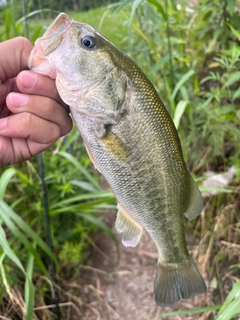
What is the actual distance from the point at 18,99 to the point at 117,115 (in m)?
0.30

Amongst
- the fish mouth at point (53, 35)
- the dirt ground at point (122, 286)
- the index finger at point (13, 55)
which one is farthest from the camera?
the dirt ground at point (122, 286)

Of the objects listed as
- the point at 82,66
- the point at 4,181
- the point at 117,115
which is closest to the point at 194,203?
the point at 117,115

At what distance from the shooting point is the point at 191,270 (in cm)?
145

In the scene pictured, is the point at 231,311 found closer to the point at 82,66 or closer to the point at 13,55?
the point at 82,66

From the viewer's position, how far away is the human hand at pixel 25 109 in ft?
3.59

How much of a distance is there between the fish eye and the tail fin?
0.89 meters

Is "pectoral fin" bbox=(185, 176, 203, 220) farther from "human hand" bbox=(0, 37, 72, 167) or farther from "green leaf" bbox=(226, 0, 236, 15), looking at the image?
"green leaf" bbox=(226, 0, 236, 15)

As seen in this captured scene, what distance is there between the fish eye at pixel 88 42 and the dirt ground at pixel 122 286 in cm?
144

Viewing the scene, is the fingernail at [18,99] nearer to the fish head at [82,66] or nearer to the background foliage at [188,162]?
the fish head at [82,66]

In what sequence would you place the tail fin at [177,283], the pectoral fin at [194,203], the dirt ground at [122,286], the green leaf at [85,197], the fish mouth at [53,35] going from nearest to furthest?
the fish mouth at [53,35] < the pectoral fin at [194,203] < the tail fin at [177,283] < the green leaf at [85,197] < the dirt ground at [122,286]

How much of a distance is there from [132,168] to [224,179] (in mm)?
1201

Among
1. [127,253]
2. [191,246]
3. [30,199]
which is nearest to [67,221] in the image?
[30,199]

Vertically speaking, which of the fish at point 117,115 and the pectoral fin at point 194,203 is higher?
the fish at point 117,115

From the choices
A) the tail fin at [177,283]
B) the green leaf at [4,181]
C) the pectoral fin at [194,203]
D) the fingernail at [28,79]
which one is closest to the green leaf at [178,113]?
the pectoral fin at [194,203]
